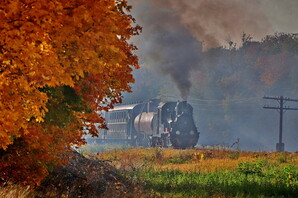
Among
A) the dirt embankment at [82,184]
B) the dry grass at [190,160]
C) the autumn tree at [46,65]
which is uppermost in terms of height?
the autumn tree at [46,65]

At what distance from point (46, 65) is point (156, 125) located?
31187mm

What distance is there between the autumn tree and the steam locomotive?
24671 mm

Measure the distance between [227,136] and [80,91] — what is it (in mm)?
62224

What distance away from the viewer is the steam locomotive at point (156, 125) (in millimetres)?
36188

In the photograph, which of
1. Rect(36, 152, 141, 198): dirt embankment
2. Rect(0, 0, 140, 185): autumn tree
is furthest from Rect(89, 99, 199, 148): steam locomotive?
Rect(0, 0, 140, 185): autumn tree

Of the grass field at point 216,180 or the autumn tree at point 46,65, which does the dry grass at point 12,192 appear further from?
the autumn tree at point 46,65

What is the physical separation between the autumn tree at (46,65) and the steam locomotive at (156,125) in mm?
24671

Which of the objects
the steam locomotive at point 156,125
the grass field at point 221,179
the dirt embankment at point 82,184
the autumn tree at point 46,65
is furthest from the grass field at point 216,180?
the steam locomotive at point 156,125

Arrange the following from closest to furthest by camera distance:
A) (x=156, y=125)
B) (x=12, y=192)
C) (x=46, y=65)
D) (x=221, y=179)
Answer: (x=46, y=65) → (x=12, y=192) → (x=221, y=179) → (x=156, y=125)

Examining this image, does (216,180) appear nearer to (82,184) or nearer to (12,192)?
(82,184)

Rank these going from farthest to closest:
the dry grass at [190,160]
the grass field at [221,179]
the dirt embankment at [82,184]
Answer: the dry grass at [190,160] → the grass field at [221,179] → the dirt embankment at [82,184]

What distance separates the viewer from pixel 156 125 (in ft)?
128

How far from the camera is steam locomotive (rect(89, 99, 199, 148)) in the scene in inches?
1425

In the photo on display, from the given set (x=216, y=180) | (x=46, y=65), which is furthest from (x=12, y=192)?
(x=216, y=180)
